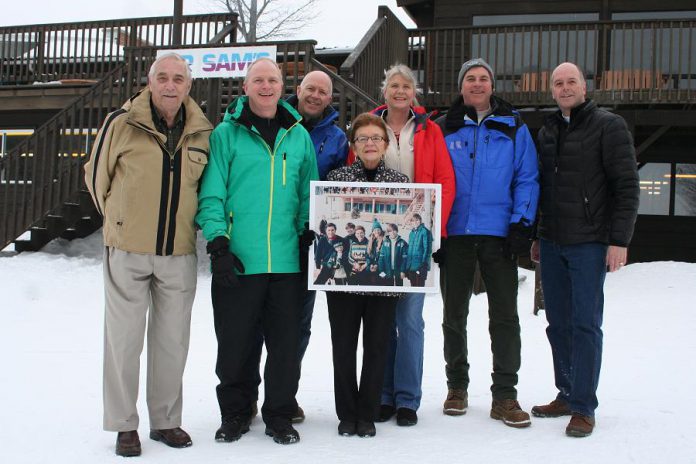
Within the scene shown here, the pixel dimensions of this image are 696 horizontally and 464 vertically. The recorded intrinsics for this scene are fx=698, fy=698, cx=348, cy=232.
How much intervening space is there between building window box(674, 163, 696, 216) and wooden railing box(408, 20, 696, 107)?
221cm

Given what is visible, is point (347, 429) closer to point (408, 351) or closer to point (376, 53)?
point (408, 351)

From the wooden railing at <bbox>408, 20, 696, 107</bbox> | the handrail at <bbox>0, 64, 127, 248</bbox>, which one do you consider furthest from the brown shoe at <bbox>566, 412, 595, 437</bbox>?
the handrail at <bbox>0, 64, 127, 248</bbox>

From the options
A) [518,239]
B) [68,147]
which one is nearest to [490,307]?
[518,239]

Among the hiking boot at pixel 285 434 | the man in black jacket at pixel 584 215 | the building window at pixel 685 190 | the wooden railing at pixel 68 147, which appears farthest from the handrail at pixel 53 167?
the building window at pixel 685 190

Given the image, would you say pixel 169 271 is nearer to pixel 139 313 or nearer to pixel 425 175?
pixel 139 313

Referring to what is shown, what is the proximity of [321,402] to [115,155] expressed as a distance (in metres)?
1.91

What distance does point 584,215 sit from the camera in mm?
3721

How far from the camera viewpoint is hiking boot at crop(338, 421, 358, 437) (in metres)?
3.57

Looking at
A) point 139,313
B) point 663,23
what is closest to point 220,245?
point 139,313

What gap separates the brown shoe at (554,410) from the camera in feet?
12.9

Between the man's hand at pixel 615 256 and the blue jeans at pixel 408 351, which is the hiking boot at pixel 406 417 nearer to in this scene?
the blue jeans at pixel 408 351

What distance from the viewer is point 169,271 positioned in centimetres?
340

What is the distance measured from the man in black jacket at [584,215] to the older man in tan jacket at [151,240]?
1936mm

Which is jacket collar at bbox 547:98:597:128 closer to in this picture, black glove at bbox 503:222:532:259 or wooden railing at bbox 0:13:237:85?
Result: black glove at bbox 503:222:532:259
